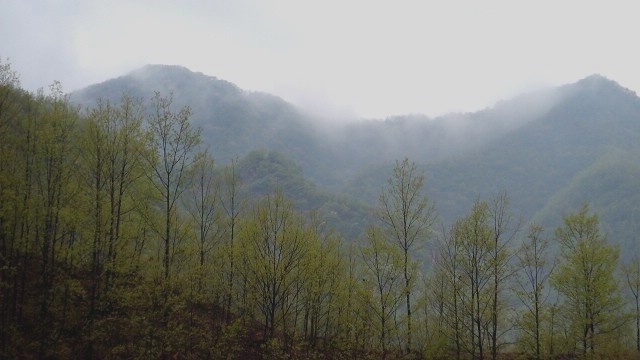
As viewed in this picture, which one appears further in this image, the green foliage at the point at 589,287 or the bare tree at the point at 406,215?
the green foliage at the point at 589,287

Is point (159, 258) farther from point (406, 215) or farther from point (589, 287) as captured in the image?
point (589, 287)

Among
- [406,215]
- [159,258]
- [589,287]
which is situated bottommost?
[589,287]

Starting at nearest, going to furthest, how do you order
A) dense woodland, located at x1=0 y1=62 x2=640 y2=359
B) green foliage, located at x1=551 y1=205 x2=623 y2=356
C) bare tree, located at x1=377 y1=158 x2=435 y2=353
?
dense woodland, located at x1=0 y1=62 x2=640 y2=359
bare tree, located at x1=377 y1=158 x2=435 y2=353
green foliage, located at x1=551 y1=205 x2=623 y2=356

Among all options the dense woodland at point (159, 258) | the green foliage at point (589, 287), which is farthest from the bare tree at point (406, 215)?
the green foliage at point (589, 287)

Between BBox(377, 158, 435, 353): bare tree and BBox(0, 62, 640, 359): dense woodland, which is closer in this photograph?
BBox(0, 62, 640, 359): dense woodland

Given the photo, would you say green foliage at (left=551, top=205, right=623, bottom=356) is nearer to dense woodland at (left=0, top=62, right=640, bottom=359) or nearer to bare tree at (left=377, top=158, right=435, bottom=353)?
dense woodland at (left=0, top=62, right=640, bottom=359)

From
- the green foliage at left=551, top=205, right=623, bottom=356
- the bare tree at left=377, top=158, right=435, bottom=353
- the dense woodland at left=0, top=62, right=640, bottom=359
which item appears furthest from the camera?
Result: the green foliage at left=551, top=205, right=623, bottom=356

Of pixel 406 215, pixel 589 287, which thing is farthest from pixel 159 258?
pixel 589 287

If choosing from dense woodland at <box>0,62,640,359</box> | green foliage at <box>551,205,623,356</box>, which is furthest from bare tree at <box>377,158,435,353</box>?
green foliage at <box>551,205,623,356</box>

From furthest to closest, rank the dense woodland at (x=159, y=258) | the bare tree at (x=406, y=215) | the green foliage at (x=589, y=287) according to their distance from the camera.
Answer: the green foliage at (x=589, y=287) → the bare tree at (x=406, y=215) → the dense woodland at (x=159, y=258)

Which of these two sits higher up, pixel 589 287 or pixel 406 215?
pixel 406 215

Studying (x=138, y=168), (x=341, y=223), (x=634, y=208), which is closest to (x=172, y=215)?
(x=138, y=168)

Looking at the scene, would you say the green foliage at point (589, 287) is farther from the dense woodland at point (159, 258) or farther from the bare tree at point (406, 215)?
the bare tree at point (406, 215)

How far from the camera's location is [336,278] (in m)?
32.2
